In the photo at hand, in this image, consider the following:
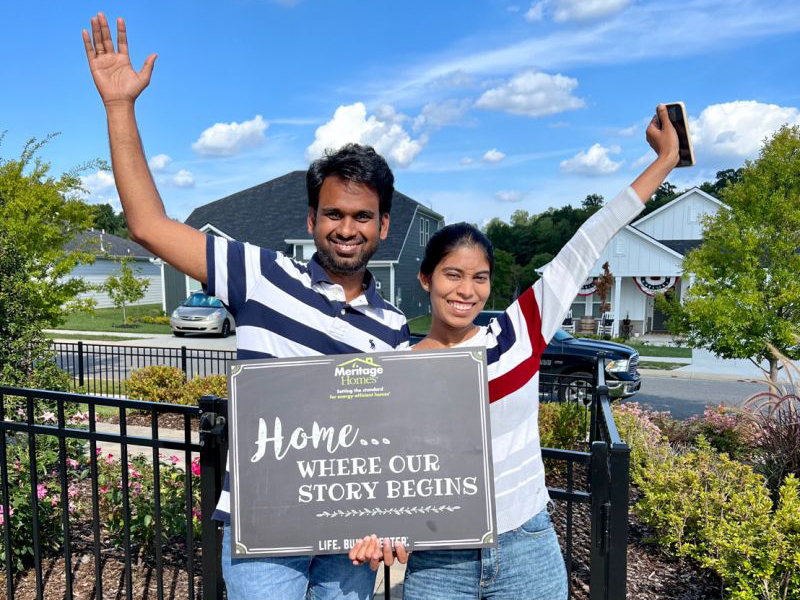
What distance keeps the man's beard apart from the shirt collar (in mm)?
22

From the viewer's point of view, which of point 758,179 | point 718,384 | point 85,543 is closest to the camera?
point 85,543

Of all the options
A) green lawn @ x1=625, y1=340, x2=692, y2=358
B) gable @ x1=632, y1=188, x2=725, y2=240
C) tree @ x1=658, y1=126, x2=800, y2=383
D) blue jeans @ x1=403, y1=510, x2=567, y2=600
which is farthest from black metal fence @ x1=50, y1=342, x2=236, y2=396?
gable @ x1=632, y1=188, x2=725, y2=240

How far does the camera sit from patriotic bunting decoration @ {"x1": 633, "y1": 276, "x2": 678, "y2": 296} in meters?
23.9

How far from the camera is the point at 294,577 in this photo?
177 centimetres

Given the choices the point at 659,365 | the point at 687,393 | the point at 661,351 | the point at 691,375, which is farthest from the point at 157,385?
the point at 661,351

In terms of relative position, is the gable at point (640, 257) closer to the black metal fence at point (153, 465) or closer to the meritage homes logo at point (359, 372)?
the black metal fence at point (153, 465)

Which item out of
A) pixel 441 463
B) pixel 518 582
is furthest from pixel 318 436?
pixel 518 582

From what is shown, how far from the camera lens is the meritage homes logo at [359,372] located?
5.64 feet

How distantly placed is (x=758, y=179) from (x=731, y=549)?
19.4 ft

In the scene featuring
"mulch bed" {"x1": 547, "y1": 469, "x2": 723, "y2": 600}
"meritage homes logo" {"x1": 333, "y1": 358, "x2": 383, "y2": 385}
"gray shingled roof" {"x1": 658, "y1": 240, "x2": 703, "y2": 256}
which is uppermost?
"gray shingled roof" {"x1": 658, "y1": 240, "x2": 703, "y2": 256}

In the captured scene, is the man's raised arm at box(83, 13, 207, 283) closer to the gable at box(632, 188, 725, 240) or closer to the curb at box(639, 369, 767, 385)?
the curb at box(639, 369, 767, 385)

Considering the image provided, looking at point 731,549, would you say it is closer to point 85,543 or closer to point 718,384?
point 85,543

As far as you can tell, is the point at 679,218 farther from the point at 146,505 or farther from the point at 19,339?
the point at 146,505

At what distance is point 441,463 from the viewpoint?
174cm
